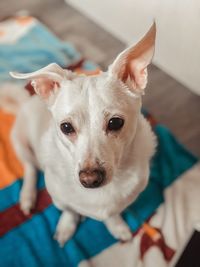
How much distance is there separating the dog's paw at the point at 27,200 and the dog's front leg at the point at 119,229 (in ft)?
1.04

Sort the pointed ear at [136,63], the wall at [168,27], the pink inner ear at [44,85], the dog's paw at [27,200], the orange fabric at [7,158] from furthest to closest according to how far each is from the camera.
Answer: the wall at [168,27] → the orange fabric at [7,158] → the dog's paw at [27,200] → the pink inner ear at [44,85] → the pointed ear at [136,63]

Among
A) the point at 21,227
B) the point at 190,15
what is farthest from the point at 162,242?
the point at 190,15

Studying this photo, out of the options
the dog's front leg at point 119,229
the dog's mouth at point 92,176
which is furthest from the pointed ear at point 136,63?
the dog's front leg at point 119,229

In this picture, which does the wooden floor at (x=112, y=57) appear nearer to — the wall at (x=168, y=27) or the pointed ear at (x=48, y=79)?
the wall at (x=168, y=27)

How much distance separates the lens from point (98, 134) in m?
1.12

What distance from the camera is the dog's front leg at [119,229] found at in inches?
62.4

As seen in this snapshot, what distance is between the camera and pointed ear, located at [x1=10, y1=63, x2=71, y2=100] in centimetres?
114

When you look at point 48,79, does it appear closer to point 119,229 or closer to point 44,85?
point 44,85

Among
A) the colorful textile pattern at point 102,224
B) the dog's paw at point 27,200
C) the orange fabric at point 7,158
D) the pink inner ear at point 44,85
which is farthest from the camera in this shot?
the orange fabric at point 7,158

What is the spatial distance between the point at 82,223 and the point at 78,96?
0.70 meters

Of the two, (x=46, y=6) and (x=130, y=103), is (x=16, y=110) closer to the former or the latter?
(x=130, y=103)

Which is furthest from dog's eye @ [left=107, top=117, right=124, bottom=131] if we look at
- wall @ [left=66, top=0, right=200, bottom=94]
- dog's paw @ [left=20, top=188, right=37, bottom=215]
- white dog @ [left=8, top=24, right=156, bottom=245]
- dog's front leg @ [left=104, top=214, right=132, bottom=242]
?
wall @ [left=66, top=0, right=200, bottom=94]

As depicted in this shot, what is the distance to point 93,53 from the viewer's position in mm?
2395

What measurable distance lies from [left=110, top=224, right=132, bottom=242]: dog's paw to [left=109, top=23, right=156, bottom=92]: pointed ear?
0.63m
